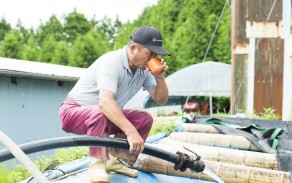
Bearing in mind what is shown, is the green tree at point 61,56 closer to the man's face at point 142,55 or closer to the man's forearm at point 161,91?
the man's forearm at point 161,91

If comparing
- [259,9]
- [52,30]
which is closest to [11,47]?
[52,30]

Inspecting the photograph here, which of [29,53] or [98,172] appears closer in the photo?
[98,172]

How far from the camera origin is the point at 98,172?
323 cm

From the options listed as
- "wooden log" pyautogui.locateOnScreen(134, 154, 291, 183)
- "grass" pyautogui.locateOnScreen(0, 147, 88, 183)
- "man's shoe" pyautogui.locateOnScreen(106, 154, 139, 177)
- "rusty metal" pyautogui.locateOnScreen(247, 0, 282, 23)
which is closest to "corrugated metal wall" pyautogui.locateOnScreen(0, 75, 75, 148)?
"grass" pyautogui.locateOnScreen(0, 147, 88, 183)

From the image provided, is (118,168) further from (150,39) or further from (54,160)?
(54,160)

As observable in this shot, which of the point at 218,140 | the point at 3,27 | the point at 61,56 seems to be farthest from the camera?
the point at 3,27

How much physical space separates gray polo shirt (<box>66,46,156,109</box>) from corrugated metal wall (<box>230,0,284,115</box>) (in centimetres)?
923

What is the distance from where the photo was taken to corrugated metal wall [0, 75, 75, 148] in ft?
32.1

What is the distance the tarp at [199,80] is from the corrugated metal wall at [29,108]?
9406 millimetres

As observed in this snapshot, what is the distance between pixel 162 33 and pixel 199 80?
11.0m

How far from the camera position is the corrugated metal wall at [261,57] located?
12.7 metres

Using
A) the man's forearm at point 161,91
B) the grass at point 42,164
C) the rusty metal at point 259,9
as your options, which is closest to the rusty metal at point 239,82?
the rusty metal at point 259,9

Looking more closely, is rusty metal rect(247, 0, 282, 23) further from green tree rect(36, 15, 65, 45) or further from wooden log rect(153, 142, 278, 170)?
green tree rect(36, 15, 65, 45)

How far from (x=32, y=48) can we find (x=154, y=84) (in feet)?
109
